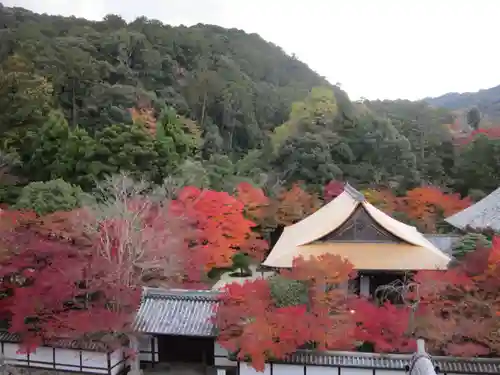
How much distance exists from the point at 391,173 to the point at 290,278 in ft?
84.1

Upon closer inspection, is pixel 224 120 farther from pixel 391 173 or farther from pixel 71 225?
pixel 71 225

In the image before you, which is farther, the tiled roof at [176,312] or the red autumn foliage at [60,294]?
the tiled roof at [176,312]

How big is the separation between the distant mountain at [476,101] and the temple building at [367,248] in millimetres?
65545

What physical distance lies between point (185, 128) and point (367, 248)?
80.9 ft

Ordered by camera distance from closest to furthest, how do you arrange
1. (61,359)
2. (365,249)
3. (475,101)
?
(61,359), (365,249), (475,101)

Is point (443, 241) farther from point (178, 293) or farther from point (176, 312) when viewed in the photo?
point (176, 312)

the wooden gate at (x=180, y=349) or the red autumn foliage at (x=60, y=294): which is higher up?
the red autumn foliage at (x=60, y=294)

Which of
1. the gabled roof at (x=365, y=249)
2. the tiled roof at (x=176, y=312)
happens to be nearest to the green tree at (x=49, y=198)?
the tiled roof at (x=176, y=312)

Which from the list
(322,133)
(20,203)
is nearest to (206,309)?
(20,203)

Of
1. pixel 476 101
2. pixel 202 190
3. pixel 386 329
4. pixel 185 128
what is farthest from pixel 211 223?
pixel 476 101

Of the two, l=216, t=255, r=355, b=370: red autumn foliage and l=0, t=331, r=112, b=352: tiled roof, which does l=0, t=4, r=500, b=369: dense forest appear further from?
l=0, t=331, r=112, b=352: tiled roof

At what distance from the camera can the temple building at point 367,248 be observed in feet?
58.4

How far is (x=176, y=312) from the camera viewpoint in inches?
576

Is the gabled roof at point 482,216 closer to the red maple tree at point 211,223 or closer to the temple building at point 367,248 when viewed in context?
the temple building at point 367,248
